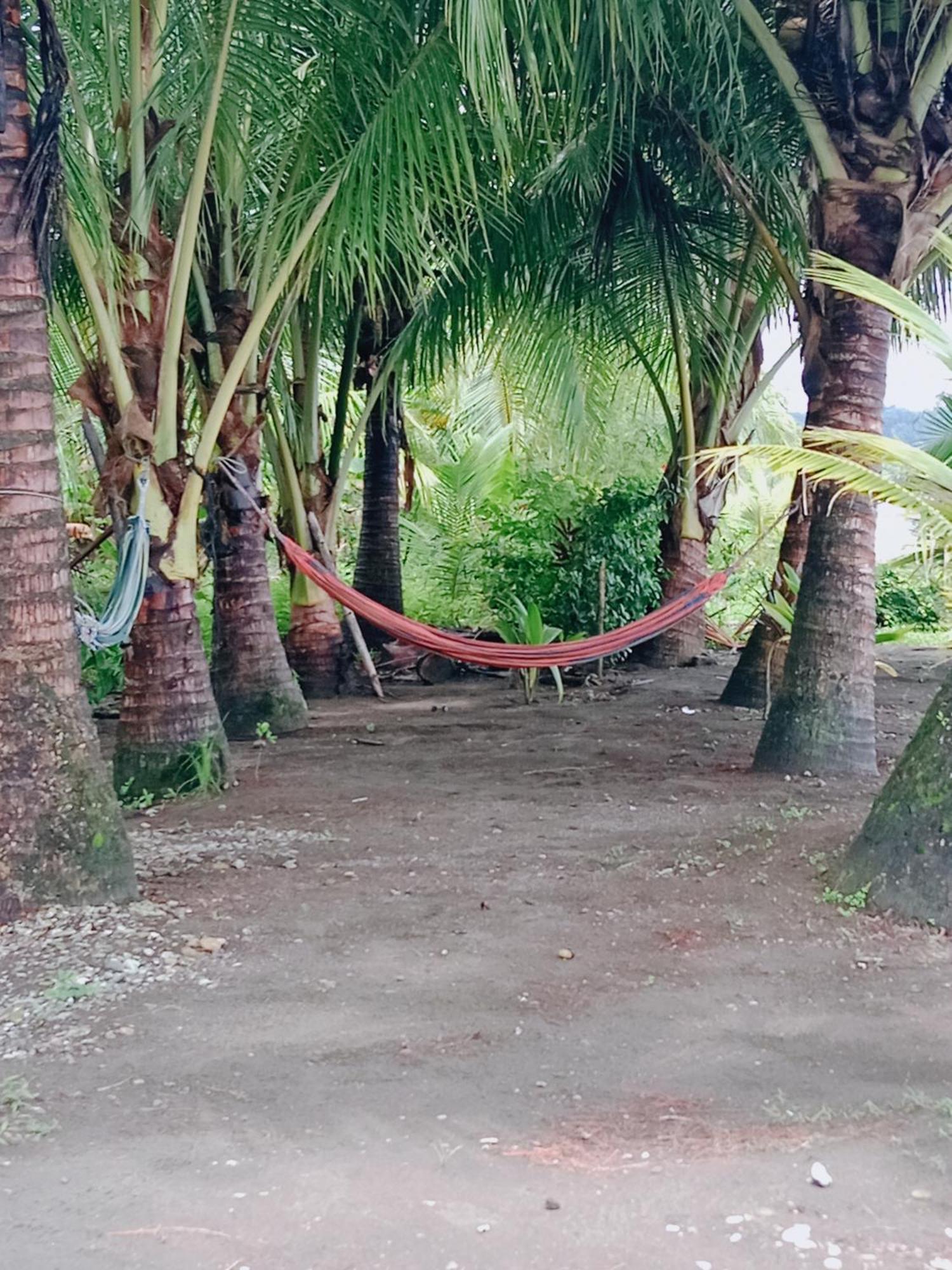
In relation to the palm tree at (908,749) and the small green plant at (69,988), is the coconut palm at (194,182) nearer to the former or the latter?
the palm tree at (908,749)

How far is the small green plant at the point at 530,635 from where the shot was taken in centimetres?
924

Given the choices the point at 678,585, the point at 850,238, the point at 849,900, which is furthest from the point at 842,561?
the point at 678,585

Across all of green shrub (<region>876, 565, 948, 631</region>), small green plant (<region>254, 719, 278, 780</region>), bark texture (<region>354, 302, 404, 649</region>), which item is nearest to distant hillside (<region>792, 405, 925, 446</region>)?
green shrub (<region>876, 565, 948, 631</region>)

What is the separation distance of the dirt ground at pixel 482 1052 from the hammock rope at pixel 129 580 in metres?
0.91

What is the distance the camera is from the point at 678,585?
10.7 metres

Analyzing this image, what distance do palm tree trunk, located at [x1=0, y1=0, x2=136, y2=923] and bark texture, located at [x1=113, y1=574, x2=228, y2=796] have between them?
6.39 feet

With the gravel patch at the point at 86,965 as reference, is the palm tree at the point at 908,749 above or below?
above

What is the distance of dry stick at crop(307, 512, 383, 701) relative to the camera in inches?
355

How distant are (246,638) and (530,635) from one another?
2271 millimetres

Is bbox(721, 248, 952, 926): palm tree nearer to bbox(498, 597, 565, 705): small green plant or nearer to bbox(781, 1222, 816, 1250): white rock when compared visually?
bbox(781, 1222, 816, 1250): white rock

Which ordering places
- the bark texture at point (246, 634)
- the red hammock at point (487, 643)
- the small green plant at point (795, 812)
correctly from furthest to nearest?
the bark texture at point (246, 634), the red hammock at point (487, 643), the small green plant at point (795, 812)

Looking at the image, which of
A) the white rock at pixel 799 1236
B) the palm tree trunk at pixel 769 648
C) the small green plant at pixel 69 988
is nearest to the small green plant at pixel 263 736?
the palm tree trunk at pixel 769 648

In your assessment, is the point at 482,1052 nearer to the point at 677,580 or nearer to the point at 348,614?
the point at 348,614

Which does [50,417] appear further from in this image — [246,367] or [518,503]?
[518,503]
